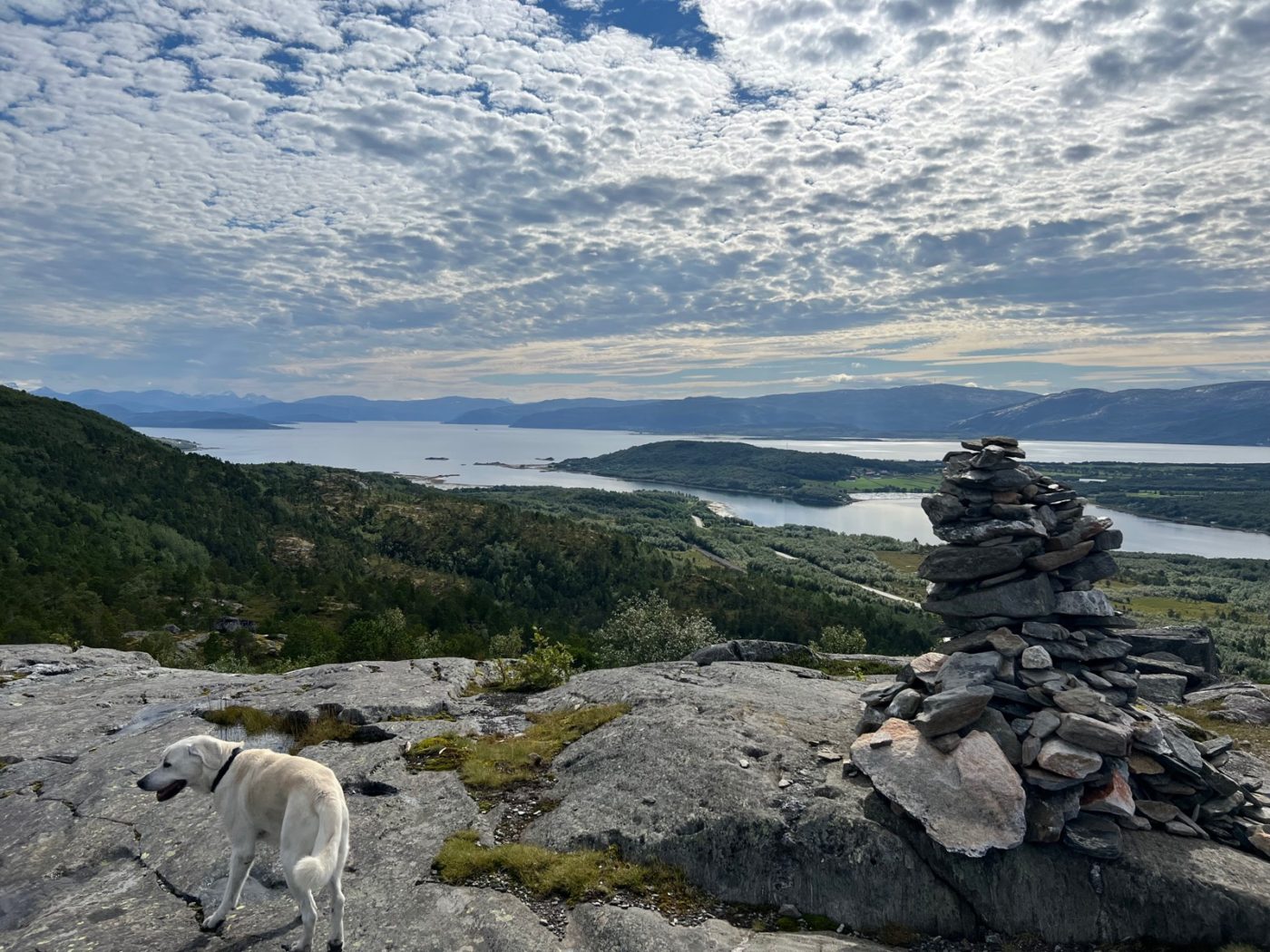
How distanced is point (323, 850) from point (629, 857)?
6050 millimetres

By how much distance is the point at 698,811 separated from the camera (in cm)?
1334

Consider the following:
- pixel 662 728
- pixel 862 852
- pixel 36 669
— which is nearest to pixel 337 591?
pixel 36 669

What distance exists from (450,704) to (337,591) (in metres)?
59.2

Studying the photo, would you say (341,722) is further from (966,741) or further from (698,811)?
(966,741)

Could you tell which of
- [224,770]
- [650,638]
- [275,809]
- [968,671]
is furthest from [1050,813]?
[650,638]

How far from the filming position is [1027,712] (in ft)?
49.0

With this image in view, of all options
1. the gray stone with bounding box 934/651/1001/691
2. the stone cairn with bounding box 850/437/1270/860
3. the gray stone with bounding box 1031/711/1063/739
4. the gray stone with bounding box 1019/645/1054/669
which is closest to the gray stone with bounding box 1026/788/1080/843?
the stone cairn with bounding box 850/437/1270/860

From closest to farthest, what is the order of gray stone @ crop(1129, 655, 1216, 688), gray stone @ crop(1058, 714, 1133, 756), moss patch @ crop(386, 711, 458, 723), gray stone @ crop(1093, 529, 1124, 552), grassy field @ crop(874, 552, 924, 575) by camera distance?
gray stone @ crop(1058, 714, 1133, 756)
gray stone @ crop(1093, 529, 1124, 552)
moss patch @ crop(386, 711, 458, 723)
gray stone @ crop(1129, 655, 1216, 688)
grassy field @ crop(874, 552, 924, 575)

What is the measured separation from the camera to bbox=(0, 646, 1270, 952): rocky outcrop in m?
10.4

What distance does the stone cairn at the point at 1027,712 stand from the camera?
1305 centimetres

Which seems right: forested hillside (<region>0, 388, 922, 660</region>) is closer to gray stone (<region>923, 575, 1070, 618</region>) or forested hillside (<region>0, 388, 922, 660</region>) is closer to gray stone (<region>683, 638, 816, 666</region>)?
gray stone (<region>683, 638, 816, 666</region>)

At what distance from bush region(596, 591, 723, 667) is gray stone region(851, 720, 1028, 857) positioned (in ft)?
99.2

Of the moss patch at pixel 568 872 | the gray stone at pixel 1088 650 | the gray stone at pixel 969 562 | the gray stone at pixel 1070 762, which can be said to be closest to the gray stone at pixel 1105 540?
the gray stone at pixel 969 562

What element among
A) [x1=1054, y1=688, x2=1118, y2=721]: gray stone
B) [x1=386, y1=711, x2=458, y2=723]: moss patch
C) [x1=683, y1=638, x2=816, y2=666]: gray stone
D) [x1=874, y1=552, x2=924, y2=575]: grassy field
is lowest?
[x1=874, y1=552, x2=924, y2=575]: grassy field
